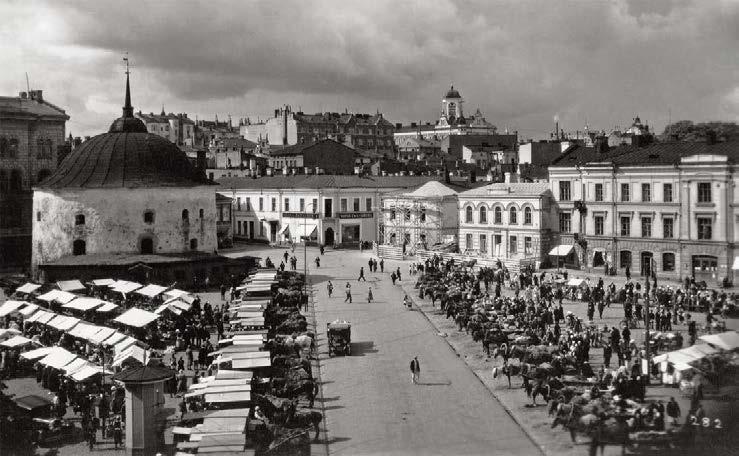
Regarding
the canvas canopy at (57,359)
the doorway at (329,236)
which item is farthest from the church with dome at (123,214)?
the canvas canopy at (57,359)

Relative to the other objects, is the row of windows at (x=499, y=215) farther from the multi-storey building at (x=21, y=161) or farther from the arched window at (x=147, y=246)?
the multi-storey building at (x=21, y=161)

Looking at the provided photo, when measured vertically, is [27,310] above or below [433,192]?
below

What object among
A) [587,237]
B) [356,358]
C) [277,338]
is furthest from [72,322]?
[587,237]

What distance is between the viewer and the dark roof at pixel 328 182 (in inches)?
3032

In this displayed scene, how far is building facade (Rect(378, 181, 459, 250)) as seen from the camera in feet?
217

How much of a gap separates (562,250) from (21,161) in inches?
1727

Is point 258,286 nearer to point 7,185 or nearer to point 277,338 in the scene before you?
point 277,338

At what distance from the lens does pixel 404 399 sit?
80.9 feet

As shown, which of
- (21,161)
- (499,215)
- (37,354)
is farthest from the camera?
(21,161)

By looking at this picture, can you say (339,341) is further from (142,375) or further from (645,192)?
(645,192)

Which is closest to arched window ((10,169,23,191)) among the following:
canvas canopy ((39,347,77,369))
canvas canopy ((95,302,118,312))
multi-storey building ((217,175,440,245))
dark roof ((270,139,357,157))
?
multi-storey building ((217,175,440,245))

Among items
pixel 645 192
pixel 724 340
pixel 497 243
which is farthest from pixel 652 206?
pixel 724 340

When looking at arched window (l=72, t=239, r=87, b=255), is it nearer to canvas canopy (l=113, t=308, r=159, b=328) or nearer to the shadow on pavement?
canvas canopy (l=113, t=308, r=159, b=328)

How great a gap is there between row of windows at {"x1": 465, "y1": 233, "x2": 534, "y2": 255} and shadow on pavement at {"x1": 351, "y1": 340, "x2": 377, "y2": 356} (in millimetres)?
26441
